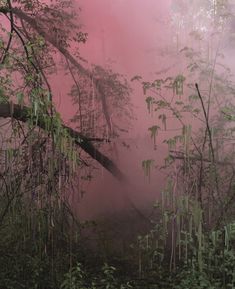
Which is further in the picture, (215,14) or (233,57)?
(233,57)

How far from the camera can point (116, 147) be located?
725 cm

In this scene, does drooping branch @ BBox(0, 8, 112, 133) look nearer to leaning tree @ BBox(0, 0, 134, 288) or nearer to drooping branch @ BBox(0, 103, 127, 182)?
leaning tree @ BBox(0, 0, 134, 288)

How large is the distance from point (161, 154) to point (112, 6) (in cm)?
240

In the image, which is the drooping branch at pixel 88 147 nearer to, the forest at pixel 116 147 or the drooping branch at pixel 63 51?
the forest at pixel 116 147

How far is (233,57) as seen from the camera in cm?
672

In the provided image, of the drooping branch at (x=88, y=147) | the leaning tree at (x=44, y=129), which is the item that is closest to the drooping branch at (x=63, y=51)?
the leaning tree at (x=44, y=129)

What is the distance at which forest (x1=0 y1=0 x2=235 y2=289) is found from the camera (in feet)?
15.6

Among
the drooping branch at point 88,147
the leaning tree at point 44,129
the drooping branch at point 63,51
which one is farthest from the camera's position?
the drooping branch at point 63,51

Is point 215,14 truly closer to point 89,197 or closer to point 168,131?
point 168,131

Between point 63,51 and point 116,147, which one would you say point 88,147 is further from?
point 63,51

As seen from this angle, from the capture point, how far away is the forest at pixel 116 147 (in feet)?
15.6

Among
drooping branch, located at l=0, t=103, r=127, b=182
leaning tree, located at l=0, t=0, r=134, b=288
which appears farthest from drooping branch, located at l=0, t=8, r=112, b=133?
drooping branch, located at l=0, t=103, r=127, b=182

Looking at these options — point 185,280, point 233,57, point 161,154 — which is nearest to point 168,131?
point 161,154

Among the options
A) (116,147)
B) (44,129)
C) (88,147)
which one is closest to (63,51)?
(88,147)
